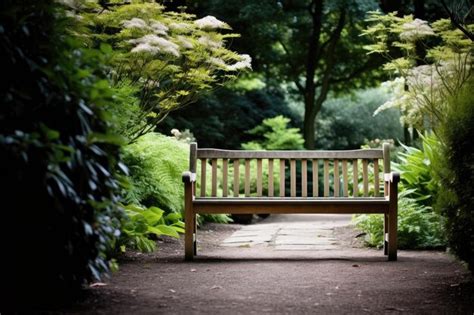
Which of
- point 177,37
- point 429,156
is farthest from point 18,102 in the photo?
point 429,156

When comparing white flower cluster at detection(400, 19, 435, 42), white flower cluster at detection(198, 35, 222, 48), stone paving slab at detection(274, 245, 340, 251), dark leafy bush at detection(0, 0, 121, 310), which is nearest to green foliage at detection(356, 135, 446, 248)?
stone paving slab at detection(274, 245, 340, 251)

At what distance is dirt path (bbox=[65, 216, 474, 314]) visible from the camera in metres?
3.79

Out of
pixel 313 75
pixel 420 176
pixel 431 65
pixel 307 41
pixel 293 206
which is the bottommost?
pixel 293 206

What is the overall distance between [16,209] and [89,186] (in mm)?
388

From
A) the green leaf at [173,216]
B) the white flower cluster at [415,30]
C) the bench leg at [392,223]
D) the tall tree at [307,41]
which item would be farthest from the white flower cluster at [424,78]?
the tall tree at [307,41]

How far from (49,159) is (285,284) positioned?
224 cm

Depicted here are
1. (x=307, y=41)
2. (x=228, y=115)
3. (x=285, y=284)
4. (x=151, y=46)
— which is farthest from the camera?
(x=307, y=41)

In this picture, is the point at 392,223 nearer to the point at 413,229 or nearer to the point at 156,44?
the point at 413,229

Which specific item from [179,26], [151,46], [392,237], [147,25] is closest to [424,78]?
[392,237]

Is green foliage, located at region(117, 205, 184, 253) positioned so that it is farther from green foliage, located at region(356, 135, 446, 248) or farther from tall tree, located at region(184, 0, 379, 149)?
tall tree, located at region(184, 0, 379, 149)

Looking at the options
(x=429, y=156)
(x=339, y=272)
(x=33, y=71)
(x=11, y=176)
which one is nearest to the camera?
(x=11, y=176)

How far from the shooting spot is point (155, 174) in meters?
7.59

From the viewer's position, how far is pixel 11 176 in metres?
2.97

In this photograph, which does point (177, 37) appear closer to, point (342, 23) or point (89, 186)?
point (89, 186)
